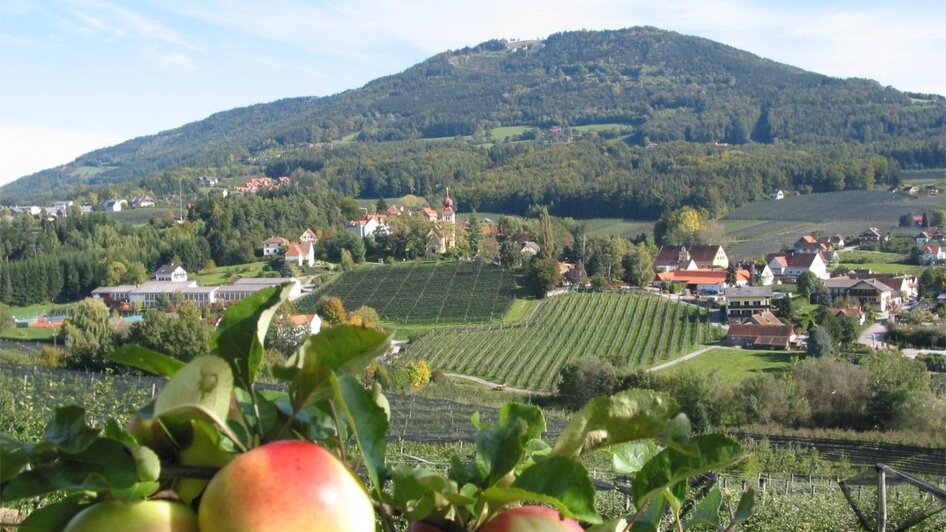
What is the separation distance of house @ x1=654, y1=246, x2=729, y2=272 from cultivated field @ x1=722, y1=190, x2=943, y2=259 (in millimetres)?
3027

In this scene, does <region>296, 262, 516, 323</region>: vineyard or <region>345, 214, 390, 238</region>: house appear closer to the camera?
<region>296, 262, 516, 323</region>: vineyard

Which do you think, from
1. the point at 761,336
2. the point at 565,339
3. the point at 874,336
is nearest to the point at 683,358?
the point at 761,336

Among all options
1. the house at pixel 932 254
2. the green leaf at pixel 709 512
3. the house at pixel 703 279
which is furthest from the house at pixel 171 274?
the green leaf at pixel 709 512

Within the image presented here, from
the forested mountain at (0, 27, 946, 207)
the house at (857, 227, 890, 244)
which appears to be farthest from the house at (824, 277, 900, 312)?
the forested mountain at (0, 27, 946, 207)

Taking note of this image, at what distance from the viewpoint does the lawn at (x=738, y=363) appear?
26766 mm

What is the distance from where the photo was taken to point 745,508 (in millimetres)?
643

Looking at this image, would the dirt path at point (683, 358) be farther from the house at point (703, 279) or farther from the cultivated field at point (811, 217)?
the cultivated field at point (811, 217)

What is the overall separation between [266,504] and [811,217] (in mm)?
62305

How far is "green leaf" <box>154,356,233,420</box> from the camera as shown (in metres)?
0.44

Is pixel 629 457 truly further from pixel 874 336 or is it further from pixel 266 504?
pixel 874 336

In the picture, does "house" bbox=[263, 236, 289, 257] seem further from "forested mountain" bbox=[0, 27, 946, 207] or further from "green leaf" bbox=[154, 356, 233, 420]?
"green leaf" bbox=[154, 356, 233, 420]

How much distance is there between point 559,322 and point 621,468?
3398 centimetres

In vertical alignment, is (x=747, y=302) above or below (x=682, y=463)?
below

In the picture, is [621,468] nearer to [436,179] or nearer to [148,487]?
[148,487]
